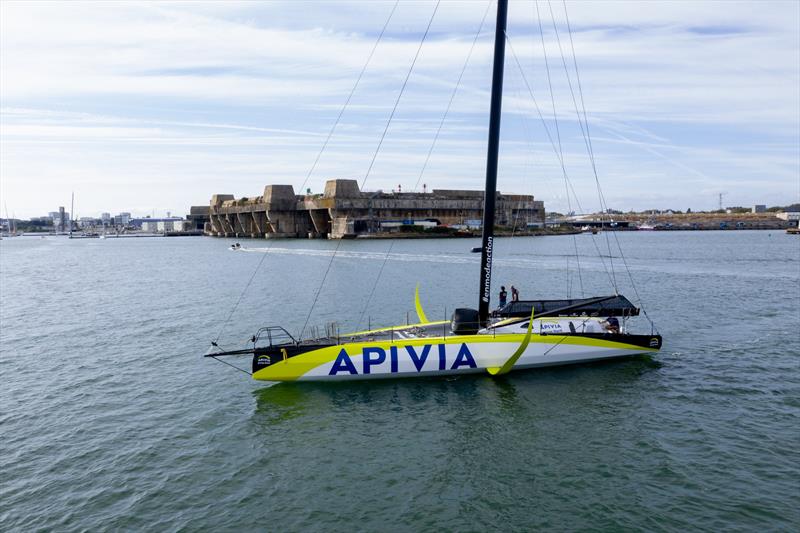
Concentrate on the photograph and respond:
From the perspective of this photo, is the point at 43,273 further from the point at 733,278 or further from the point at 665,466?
the point at 733,278

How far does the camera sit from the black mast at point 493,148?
19062 millimetres

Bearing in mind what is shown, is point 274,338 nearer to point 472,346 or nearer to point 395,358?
point 395,358

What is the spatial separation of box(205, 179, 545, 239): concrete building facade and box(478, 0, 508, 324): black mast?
323ft

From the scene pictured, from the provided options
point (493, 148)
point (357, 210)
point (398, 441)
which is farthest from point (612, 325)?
point (357, 210)

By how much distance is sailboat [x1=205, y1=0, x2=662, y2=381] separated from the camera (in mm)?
17953

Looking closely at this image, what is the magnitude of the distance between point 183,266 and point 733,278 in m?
65.5

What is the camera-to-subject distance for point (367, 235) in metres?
121

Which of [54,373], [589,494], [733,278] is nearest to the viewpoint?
[589,494]

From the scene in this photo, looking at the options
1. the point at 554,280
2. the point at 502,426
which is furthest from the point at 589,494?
the point at 554,280

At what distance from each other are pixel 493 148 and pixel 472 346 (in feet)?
25.1

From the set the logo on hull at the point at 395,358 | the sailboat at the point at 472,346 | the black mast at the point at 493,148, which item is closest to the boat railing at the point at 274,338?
the sailboat at the point at 472,346

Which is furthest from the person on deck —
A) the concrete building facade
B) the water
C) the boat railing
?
the concrete building facade

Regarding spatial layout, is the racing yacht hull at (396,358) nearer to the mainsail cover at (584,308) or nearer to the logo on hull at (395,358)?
the logo on hull at (395,358)

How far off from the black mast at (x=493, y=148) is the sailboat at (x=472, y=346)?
0.12 ft
